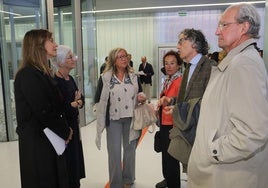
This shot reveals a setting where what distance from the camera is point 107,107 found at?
107 inches

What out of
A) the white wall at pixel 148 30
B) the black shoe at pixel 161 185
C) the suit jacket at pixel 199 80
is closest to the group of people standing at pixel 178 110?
the suit jacket at pixel 199 80

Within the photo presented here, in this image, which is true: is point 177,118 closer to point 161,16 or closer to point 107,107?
point 107,107

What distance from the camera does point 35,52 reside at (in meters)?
1.96

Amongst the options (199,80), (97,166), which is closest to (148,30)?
(97,166)

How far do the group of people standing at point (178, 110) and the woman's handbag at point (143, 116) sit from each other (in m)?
0.08

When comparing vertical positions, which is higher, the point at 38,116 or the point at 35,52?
the point at 35,52

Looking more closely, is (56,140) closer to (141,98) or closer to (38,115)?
Answer: (38,115)

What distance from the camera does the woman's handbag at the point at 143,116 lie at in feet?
8.84

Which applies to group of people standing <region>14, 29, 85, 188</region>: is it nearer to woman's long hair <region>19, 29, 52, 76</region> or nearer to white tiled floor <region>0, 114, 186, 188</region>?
woman's long hair <region>19, 29, 52, 76</region>

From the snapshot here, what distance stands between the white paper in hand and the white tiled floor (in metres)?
1.11

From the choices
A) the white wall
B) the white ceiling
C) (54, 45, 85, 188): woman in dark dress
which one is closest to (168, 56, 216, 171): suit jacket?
(54, 45, 85, 188): woman in dark dress

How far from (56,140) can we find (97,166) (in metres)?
1.67

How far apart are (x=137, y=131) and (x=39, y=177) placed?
1.12 metres

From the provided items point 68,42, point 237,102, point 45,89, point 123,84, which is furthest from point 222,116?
point 68,42
